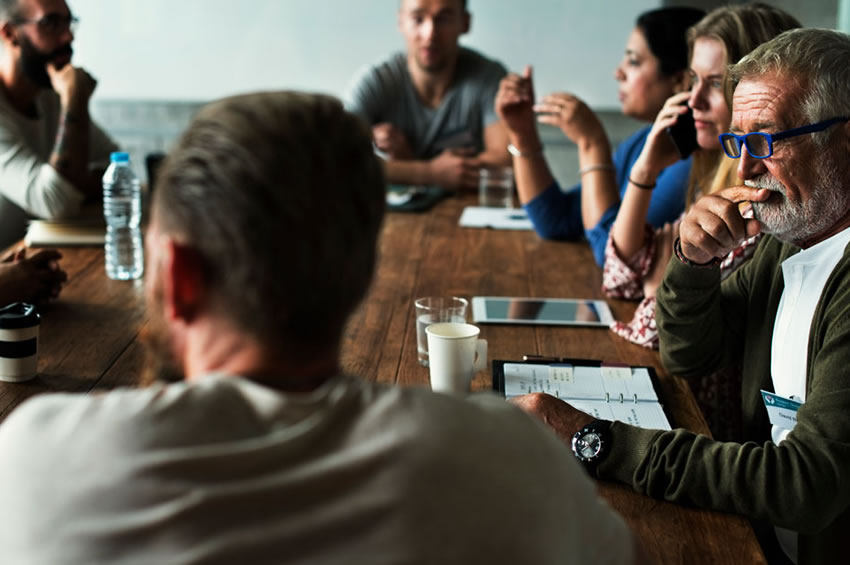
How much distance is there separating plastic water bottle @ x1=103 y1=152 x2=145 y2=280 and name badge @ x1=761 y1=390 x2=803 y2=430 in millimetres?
1395

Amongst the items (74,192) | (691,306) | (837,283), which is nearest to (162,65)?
(74,192)

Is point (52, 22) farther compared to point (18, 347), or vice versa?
point (52, 22)

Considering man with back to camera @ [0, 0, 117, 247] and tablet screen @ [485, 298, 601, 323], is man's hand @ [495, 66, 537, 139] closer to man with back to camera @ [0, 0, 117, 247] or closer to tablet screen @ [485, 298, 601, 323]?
tablet screen @ [485, 298, 601, 323]

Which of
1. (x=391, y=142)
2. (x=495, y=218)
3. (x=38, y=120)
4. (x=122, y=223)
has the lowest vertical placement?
(x=495, y=218)

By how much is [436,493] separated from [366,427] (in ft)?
0.22

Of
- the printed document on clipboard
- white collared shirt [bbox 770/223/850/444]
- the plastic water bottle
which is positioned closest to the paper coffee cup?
the plastic water bottle

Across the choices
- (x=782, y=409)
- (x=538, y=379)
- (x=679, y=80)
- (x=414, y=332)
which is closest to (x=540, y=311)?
(x=414, y=332)

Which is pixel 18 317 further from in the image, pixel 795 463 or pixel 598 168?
pixel 598 168

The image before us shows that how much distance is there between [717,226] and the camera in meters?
1.42

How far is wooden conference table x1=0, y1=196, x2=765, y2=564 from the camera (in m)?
1.07

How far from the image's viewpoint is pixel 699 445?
1.14 m

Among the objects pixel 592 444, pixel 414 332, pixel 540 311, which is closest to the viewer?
pixel 592 444

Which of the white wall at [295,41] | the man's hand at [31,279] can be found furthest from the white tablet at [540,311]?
the white wall at [295,41]

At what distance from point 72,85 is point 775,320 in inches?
85.4
